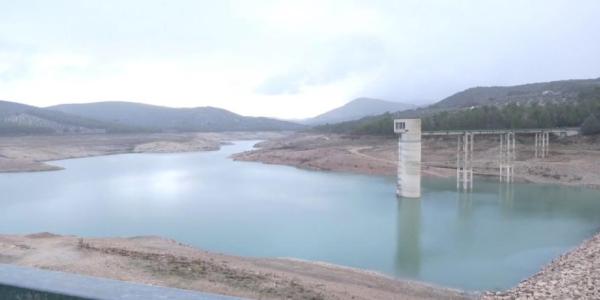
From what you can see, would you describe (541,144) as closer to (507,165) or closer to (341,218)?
(507,165)

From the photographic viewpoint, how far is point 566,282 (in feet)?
36.8

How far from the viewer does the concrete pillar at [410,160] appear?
2958cm

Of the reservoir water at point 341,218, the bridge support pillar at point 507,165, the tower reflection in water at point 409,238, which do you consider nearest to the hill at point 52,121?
the reservoir water at point 341,218

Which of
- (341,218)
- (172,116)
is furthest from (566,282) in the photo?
(172,116)

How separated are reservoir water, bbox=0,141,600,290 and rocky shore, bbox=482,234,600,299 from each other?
1459mm

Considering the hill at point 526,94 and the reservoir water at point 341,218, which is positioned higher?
the hill at point 526,94

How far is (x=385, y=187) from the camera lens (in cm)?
3509

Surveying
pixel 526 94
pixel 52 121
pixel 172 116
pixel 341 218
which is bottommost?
pixel 341 218

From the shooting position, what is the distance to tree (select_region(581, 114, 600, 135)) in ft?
137

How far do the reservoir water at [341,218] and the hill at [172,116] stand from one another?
11613 centimetres

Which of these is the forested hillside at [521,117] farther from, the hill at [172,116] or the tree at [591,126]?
the hill at [172,116]

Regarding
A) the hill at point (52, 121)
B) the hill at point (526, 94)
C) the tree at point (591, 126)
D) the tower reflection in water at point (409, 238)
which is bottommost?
the tower reflection in water at point (409, 238)

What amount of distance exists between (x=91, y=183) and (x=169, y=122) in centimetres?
13235

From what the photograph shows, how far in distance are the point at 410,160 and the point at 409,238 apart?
10.1 metres
